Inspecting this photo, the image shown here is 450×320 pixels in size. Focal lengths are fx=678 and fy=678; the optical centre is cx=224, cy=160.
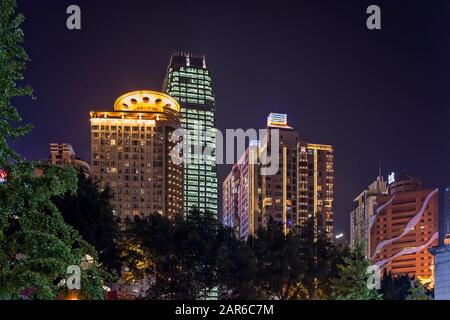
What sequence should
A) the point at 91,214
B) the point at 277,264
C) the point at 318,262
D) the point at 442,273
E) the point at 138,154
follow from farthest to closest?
the point at 138,154
the point at 442,273
the point at 318,262
the point at 277,264
the point at 91,214

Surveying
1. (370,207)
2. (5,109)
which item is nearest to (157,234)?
(5,109)

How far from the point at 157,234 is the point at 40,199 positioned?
24.3 m

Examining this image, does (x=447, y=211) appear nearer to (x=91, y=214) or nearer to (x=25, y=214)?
(x=91, y=214)

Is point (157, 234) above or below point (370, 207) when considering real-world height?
below

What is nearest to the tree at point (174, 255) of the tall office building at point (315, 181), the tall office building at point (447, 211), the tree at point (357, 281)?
the tree at point (357, 281)

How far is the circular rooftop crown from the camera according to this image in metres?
66.8

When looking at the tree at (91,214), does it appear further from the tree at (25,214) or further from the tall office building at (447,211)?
the tall office building at (447,211)

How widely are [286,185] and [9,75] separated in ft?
228

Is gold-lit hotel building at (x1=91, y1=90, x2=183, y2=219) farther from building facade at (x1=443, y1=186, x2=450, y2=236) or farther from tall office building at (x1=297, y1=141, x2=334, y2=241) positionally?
building facade at (x1=443, y1=186, x2=450, y2=236)

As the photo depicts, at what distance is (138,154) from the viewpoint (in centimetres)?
5822

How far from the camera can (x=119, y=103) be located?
66125mm

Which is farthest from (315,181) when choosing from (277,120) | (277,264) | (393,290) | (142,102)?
(277,264)
